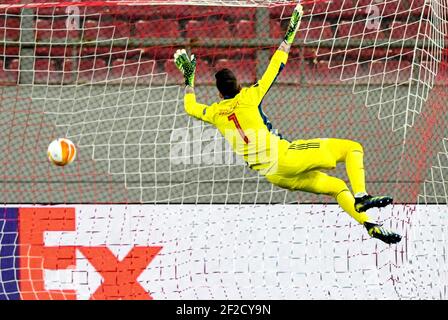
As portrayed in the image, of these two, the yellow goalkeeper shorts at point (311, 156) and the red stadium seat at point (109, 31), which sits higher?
the red stadium seat at point (109, 31)

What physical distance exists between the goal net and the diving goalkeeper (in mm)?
1019

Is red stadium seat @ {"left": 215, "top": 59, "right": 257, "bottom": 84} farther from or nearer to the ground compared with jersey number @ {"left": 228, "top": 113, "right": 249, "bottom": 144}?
farther from the ground

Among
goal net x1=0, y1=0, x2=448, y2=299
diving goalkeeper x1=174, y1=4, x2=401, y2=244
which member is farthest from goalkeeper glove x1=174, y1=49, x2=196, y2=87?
goal net x1=0, y1=0, x2=448, y2=299

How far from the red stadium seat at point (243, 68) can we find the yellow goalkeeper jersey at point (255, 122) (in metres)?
2.40

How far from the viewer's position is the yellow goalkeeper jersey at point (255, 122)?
850 cm

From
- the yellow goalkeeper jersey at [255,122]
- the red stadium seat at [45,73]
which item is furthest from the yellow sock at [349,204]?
the red stadium seat at [45,73]

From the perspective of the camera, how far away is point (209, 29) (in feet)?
36.9

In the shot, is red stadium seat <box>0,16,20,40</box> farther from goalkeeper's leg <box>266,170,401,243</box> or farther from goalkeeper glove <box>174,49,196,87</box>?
goalkeeper's leg <box>266,170,401,243</box>

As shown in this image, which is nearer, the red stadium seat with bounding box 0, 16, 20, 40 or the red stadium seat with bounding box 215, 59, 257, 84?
the red stadium seat with bounding box 215, 59, 257, 84

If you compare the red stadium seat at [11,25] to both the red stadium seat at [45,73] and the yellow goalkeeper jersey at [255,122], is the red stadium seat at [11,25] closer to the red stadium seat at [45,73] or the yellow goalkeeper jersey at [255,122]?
the red stadium seat at [45,73]

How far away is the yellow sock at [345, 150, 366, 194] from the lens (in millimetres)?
8219

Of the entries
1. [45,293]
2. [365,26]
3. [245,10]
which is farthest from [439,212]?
[45,293]
